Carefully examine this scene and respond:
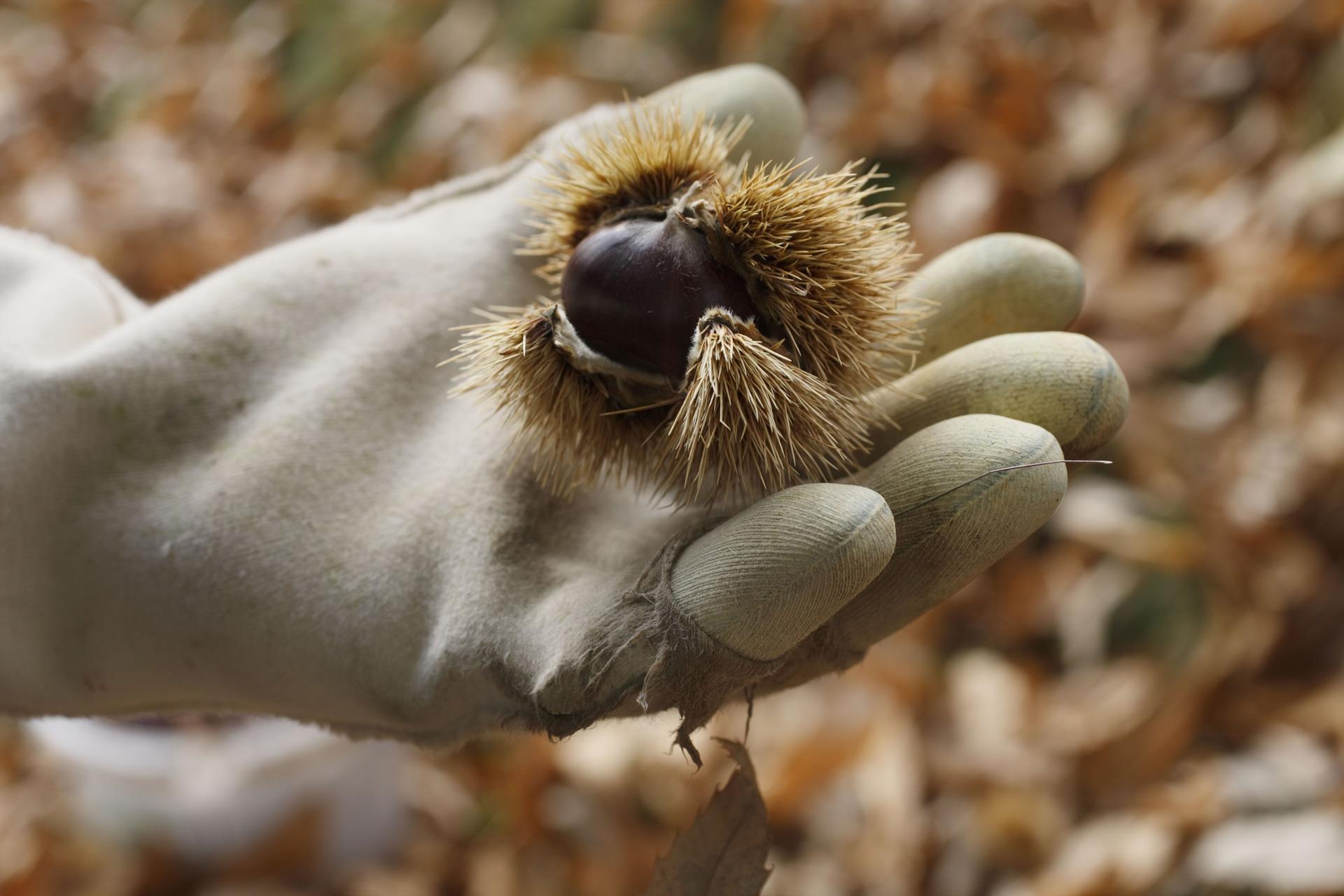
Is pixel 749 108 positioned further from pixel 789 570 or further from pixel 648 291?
pixel 789 570

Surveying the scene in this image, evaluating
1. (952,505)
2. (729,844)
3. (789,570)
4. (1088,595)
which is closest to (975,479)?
(952,505)

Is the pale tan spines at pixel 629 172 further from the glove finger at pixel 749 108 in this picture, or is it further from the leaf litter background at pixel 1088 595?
the leaf litter background at pixel 1088 595

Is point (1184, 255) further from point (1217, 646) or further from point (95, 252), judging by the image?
point (95, 252)

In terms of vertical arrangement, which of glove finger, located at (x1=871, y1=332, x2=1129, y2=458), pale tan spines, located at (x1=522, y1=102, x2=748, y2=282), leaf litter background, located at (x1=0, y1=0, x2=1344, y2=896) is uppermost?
pale tan spines, located at (x1=522, y1=102, x2=748, y2=282)

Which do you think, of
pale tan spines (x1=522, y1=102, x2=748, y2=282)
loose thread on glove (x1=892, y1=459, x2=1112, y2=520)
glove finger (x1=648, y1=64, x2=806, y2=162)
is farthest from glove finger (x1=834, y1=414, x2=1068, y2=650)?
glove finger (x1=648, y1=64, x2=806, y2=162)

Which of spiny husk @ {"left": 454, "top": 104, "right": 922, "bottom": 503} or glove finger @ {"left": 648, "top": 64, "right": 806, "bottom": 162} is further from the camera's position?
glove finger @ {"left": 648, "top": 64, "right": 806, "bottom": 162}

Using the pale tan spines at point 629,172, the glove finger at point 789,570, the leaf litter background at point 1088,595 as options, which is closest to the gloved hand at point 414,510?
the glove finger at point 789,570

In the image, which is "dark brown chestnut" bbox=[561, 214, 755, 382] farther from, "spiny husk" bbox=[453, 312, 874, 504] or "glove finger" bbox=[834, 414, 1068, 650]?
"glove finger" bbox=[834, 414, 1068, 650]
